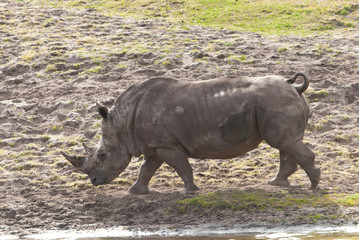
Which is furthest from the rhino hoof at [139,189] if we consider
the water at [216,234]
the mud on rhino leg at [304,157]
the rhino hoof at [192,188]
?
the mud on rhino leg at [304,157]

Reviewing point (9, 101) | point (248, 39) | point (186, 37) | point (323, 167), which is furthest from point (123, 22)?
point (323, 167)

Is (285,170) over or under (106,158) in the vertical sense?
under

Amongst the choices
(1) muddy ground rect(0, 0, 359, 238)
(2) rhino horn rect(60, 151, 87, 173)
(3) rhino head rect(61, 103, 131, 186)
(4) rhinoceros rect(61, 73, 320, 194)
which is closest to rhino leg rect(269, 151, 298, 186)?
(4) rhinoceros rect(61, 73, 320, 194)

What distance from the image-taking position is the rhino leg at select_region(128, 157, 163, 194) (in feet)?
38.6

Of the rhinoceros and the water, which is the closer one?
the water

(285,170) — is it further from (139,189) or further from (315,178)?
(139,189)

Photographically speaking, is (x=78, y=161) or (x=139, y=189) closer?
(x=139, y=189)

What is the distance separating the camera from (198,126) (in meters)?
11.4

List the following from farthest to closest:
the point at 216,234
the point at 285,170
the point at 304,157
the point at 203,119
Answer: the point at 285,170
the point at 203,119
the point at 304,157
the point at 216,234

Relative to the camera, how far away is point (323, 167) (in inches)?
496

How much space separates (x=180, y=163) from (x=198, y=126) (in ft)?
1.94

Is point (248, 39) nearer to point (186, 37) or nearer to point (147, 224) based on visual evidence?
point (186, 37)

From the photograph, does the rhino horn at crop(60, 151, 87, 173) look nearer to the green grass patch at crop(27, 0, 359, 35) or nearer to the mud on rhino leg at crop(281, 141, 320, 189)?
the mud on rhino leg at crop(281, 141, 320, 189)

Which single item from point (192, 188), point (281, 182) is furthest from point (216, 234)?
point (281, 182)
